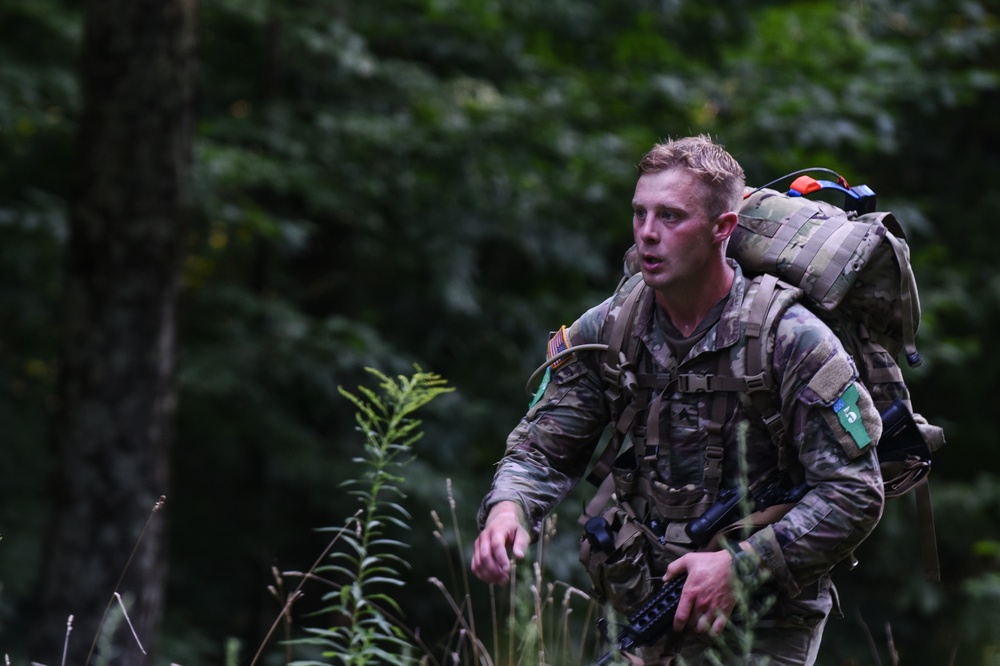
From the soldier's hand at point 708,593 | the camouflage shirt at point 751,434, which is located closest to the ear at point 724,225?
the camouflage shirt at point 751,434

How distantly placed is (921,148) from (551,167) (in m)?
5.78

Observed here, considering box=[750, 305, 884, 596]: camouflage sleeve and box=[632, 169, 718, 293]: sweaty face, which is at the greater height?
box=[632, 169, 718, 293]: sweaty face

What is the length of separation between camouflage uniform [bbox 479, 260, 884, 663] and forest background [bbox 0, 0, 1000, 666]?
376 centimetres

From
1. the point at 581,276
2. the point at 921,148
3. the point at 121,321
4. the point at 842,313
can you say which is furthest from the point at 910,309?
the point at 921,148

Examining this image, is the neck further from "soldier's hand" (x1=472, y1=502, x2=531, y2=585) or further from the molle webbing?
"soldier's hand" (x1=472, y1=502, x2=531, y2=585)

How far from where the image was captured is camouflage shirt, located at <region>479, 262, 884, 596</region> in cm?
270

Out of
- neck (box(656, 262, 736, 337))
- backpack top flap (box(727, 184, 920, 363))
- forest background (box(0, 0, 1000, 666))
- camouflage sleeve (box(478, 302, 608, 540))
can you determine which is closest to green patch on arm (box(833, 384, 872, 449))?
backpack top flap (box(727, 184, 920, 363))

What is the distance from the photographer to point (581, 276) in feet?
31.9

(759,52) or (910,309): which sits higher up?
(759,52)

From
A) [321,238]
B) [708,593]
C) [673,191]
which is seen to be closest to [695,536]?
[708,593]

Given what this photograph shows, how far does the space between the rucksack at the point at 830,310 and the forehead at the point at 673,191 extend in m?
0.28

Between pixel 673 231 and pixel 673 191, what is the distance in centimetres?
10

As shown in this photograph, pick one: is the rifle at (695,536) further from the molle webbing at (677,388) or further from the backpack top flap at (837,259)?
the backpack top flap at (837,259)

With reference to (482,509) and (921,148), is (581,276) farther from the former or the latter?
(482,509)
